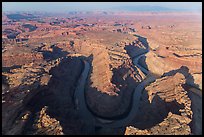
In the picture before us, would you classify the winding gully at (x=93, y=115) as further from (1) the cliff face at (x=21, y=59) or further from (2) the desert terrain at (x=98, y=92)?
(1) the cliff face at (x=21, y=59)

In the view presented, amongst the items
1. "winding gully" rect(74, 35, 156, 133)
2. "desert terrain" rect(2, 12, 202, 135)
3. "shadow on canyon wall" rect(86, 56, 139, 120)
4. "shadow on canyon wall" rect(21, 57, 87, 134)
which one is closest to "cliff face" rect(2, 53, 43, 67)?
"desert terrain" rect(2, 12, 202, 135)

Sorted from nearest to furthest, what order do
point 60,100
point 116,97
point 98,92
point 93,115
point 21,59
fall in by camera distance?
point 93,115 < point 60,100 < point 116,97 < point 98,92 < point 21,59

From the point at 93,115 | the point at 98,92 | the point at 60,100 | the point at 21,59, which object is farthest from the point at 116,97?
the point at 21,59

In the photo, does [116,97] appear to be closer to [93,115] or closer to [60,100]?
[93,115]

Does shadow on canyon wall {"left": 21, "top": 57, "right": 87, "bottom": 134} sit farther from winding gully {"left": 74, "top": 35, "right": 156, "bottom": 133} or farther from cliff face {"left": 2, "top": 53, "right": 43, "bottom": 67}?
cliff face {"left": 2, "top": 53, "right": 43, "bottom": 67}

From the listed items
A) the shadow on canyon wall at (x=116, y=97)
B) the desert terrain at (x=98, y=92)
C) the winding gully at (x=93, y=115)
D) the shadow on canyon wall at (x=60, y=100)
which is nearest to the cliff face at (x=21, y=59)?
the desert terrain at (x=98, y=92)

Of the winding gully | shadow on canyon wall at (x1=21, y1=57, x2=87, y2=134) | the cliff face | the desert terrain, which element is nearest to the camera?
the desert terrain

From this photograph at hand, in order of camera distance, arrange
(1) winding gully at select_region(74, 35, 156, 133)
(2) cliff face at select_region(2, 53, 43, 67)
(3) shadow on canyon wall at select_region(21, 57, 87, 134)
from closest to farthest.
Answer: (3) shadow on canyon wall at select_region(21, 57, 87, 134)
(1) winding gully at select_region(74, 35, 156, 133)
(2) cliff face at select_region(2, 53, 43, 67)

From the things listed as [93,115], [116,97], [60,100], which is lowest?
[93,115]

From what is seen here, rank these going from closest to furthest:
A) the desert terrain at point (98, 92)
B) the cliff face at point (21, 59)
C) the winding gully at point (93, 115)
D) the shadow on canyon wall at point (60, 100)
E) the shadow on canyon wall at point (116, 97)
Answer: the desert terrain at point (98, 92) < the shadow on canyon wall at point (60, 100) < the winding gully at point (93, 115) < the shadow on canyon wall at point (116, 97) < the cliff face at point (21, 59)

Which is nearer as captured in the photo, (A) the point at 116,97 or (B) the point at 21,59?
(A) the point at 116,97

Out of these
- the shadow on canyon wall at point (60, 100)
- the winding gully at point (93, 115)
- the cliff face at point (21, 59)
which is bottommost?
the winding gully at point (93, 115)
